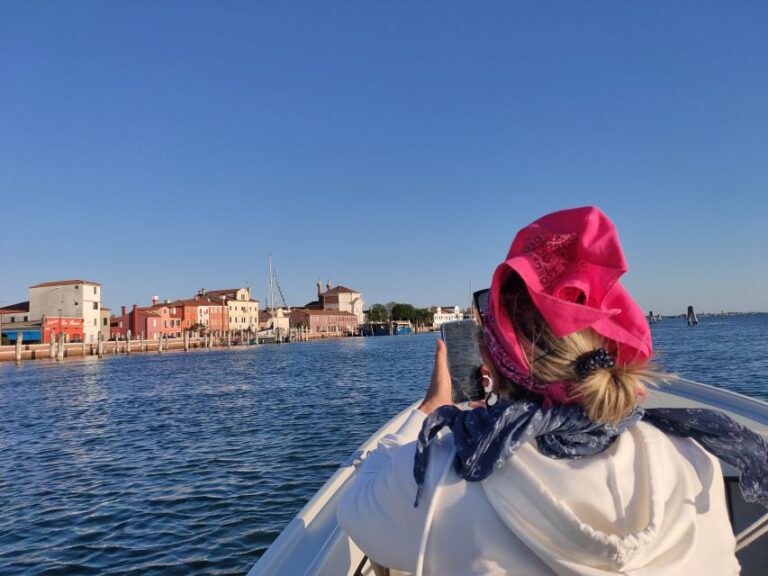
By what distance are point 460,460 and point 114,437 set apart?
1294cm

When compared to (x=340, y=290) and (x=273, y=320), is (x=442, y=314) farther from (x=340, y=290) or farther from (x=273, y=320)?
(x=273, y=320)

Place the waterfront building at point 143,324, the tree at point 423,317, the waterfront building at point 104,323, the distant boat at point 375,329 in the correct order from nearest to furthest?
the waterfront building at point 104,323 < the waterfront building at point 143,324 < the distant boat at point 375,329 < the tree at point 423,317

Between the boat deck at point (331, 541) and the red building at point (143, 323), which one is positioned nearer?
the boat deck at point (331, 541)

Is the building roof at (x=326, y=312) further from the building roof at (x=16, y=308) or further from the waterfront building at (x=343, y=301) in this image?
the building roof at (x=16, y=308)

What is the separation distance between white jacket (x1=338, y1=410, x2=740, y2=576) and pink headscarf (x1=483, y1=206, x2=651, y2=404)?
177 mm

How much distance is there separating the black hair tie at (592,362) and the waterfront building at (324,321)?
341ft

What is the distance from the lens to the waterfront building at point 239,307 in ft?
295

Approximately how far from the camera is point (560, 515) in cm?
105

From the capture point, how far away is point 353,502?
126 centimetres

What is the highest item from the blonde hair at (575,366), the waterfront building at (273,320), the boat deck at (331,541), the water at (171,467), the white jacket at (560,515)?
the waterfront building at (273,320)

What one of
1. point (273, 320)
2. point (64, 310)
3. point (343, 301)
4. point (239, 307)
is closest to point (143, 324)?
point (64, 310)

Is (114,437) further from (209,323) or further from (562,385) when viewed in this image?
(209,323)

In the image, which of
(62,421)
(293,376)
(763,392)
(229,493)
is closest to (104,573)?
(229,493)

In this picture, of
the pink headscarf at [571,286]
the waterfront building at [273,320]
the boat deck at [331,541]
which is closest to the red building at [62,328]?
the waterfront building at [273,320]
